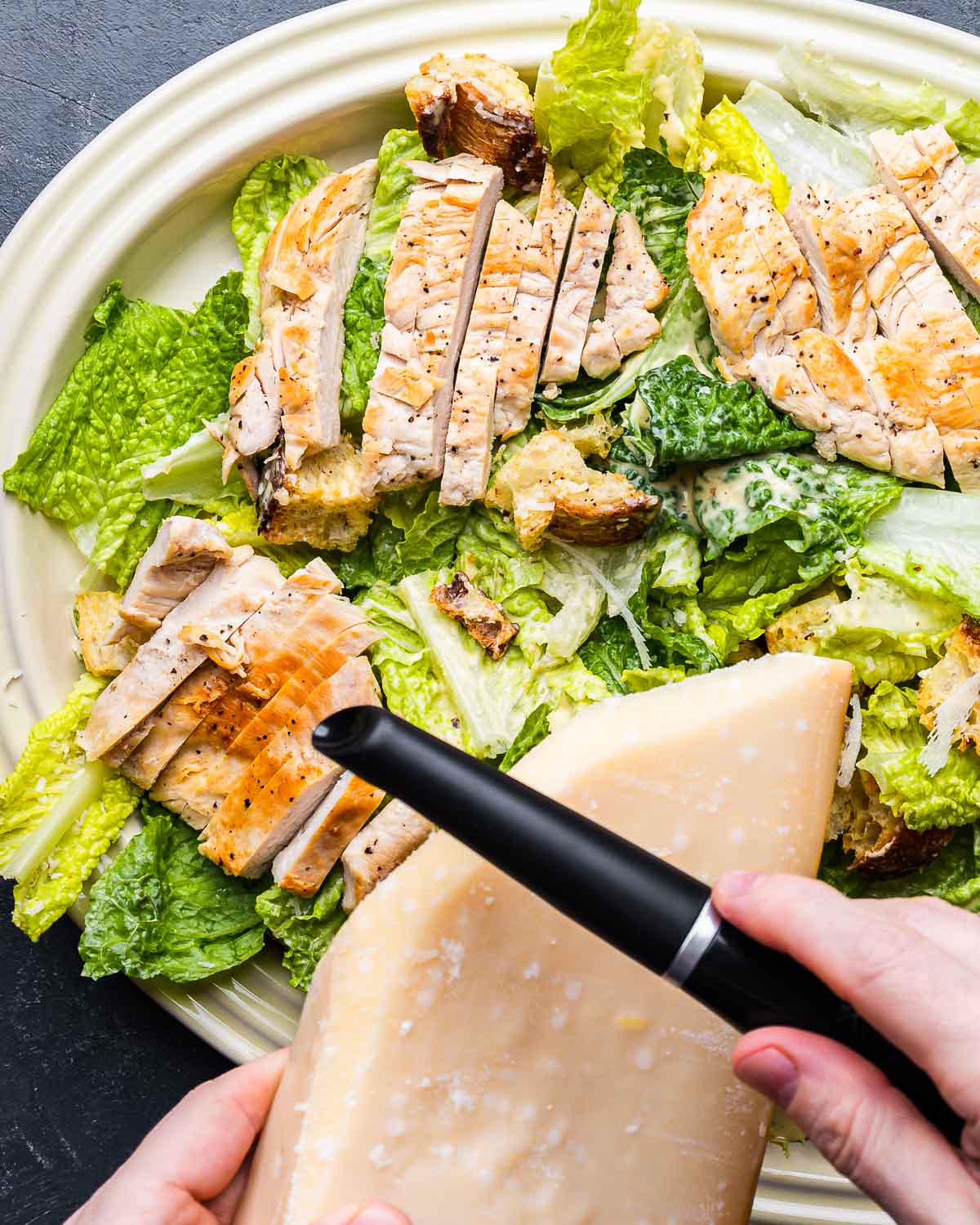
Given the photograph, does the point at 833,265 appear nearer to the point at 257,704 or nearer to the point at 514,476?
the point at 514,476

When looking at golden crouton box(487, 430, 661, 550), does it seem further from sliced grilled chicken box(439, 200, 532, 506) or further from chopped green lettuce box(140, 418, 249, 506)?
chopped green lettuce box(140, 418, 249, 506)

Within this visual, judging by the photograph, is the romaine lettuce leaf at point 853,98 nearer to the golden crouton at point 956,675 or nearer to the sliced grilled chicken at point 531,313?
the sliced grilled chicken at point 531,313

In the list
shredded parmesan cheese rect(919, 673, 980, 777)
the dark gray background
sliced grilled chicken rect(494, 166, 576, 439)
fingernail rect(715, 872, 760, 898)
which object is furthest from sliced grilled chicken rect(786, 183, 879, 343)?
the dark gray background

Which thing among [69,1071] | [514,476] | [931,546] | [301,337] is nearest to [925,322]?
[931,546]

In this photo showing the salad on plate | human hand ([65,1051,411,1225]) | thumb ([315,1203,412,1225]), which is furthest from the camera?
the salad on plate

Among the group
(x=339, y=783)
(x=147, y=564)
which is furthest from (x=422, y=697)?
(x=147, y=564)

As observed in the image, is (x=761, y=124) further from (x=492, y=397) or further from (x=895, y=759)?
(x=895, y=759)
